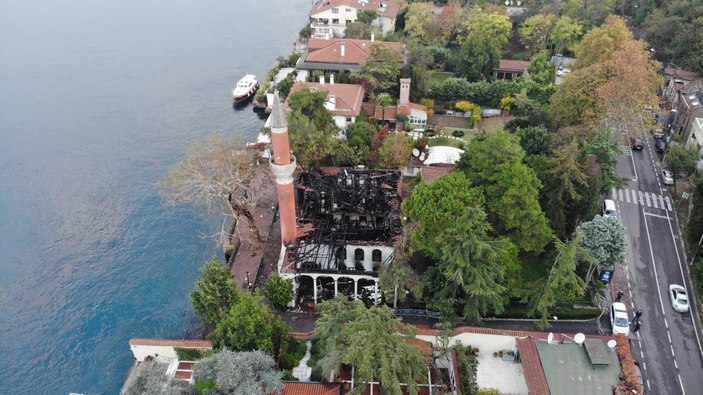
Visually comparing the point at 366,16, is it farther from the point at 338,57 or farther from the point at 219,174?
the point at 219,174

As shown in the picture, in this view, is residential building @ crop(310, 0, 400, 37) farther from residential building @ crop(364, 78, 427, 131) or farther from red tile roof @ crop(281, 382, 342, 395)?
red tile roof @ crop(281, 382, 342, 395)

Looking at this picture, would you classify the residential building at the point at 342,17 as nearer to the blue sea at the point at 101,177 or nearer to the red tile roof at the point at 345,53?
the blue sea at the point at 101,177

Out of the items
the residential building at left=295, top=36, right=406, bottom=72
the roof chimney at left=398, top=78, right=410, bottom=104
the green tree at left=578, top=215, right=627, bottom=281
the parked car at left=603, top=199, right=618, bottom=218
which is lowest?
the parked car at left=603, top=199, right=618, bottom=218

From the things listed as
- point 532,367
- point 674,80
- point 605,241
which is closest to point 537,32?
point 674,80

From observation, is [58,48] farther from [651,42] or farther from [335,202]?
[651,42]

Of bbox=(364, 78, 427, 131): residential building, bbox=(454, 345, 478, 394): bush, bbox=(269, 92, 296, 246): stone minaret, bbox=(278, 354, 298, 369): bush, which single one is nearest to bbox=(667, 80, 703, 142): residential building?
bbox=(364, 78, 427, 131): residential building

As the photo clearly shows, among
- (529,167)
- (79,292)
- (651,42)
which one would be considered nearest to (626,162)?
(529,167)
